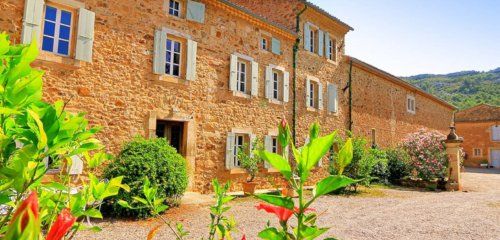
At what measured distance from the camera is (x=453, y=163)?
1236 centimetres

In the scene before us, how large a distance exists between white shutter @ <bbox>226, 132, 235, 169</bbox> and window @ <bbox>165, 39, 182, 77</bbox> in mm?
2456

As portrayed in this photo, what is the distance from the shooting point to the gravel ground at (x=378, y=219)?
219 inches

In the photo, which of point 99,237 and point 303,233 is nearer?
point 303,233

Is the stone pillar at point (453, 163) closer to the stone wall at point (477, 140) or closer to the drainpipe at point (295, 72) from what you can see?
the drainpipe at point (295, 72)

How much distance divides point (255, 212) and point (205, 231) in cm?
210

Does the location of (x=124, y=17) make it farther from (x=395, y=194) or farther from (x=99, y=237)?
(x=395, y=194)

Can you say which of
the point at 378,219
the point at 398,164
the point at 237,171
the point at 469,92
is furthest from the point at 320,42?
the point at 469,92

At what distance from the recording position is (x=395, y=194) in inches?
428

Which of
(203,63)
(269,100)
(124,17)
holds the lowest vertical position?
(269,100)

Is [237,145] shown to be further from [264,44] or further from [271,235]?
[271,235]

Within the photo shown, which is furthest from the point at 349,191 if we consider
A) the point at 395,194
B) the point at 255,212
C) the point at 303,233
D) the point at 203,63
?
the point at 303,233

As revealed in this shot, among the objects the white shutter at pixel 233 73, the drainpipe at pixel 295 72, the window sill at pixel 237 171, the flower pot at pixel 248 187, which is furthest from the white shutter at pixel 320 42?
the flower pot at pixel 248 187

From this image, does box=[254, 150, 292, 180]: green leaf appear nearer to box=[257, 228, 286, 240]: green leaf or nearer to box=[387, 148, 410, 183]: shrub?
box=[257, 228, 286, 240]: green leaf

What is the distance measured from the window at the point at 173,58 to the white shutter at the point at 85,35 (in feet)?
6.76
